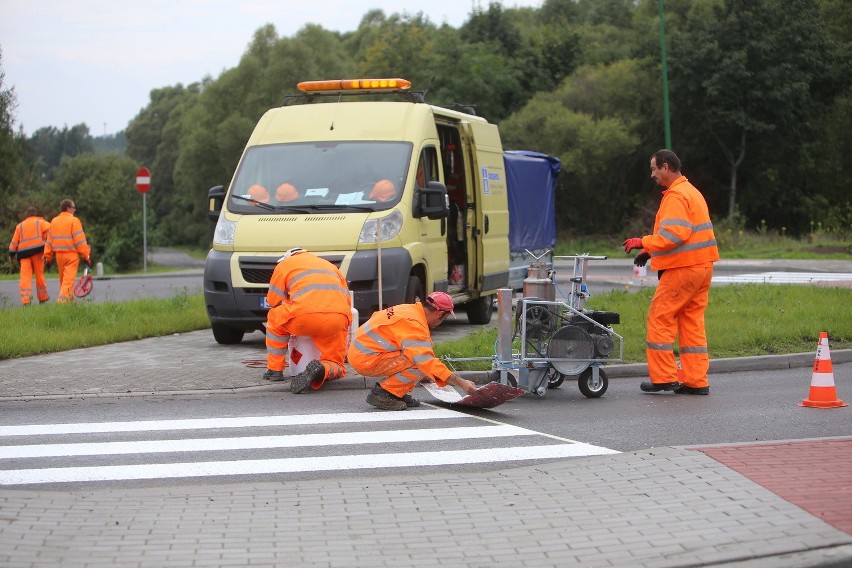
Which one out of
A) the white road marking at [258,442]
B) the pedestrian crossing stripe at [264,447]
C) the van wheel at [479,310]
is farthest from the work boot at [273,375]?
the van wheel at [479,310]

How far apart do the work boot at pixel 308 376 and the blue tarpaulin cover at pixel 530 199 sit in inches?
319

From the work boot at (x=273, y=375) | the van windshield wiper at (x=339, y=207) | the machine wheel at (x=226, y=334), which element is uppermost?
the van windshield wiper at (x=339, y=207)

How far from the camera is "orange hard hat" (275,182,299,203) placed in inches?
527

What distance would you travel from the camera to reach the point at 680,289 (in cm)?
1009

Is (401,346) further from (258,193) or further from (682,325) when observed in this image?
(258,193)

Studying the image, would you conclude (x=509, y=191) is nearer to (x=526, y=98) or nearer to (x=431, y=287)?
(x=431, y=287)

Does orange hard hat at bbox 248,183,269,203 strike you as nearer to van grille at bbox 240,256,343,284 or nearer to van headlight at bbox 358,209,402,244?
van grille at bbox 240,256,343,284

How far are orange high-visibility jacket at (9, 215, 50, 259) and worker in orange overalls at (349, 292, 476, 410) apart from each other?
11.4m

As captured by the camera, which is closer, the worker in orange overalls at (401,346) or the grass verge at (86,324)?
the worker in orange overalls at (401,346)

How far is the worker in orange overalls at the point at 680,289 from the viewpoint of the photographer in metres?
10.1

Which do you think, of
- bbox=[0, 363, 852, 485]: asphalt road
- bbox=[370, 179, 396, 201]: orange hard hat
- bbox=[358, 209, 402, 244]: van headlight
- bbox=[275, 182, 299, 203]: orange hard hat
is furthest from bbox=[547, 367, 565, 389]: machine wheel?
bbox=[275, 182, 299, 203]: orange hard hat

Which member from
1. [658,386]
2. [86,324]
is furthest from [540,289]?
[86,324]

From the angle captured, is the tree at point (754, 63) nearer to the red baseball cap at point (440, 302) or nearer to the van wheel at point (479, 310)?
the van wheel at point (479, 310)

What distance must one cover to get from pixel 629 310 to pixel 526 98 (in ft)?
131
